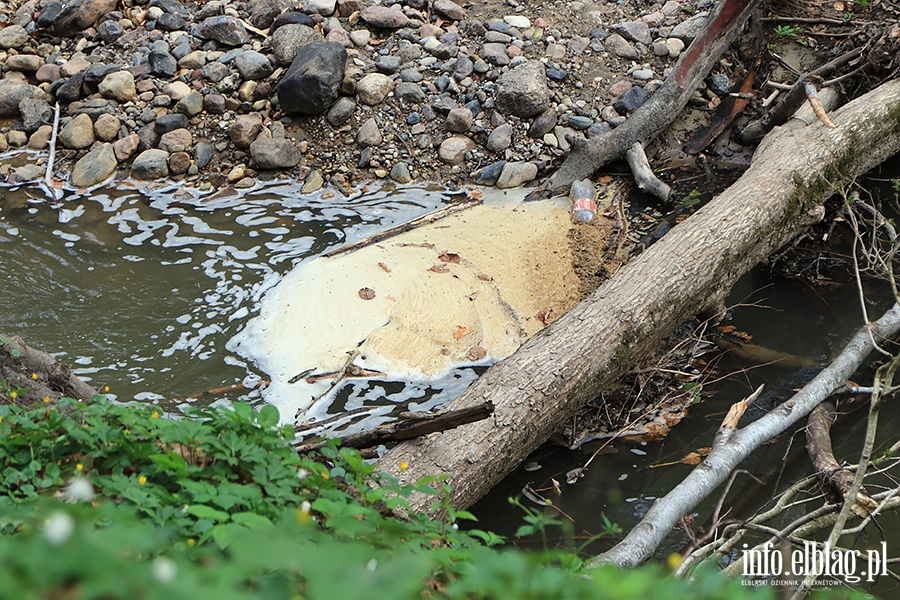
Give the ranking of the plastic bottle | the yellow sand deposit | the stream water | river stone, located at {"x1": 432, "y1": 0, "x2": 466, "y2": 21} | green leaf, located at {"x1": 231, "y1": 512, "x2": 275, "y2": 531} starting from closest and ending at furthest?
green leaf, located at {"x1": 231, "y1": 512, "x2": 275, "y2": 531} → the stream water → the yellow sand deposit → the plastic bottle → river stone, located at {"x1": 432, "y1": 0, "x2": 466, "y2": 21}

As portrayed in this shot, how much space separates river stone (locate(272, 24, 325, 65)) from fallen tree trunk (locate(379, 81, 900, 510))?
413 cm

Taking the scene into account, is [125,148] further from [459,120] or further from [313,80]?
[459,120]

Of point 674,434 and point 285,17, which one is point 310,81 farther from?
point 674,434

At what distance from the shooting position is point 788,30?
6535 mm

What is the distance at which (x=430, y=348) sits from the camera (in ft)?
16.1

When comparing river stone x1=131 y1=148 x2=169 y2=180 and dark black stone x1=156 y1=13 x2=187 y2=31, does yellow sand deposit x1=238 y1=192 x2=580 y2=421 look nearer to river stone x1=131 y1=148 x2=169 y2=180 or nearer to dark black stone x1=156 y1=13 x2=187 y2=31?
river stone x1=131 y1=148 x2=169 y2=180

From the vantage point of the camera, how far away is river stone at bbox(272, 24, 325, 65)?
23.1 feet

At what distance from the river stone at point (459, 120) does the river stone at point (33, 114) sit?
3.76 m

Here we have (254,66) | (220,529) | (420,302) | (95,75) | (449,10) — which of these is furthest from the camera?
(449,10)

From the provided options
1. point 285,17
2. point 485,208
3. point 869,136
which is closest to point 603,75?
point 485,208

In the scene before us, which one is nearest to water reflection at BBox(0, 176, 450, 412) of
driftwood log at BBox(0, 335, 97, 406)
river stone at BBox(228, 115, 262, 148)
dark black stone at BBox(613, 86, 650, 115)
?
river stone at BBox(228, 115, 262, 148)

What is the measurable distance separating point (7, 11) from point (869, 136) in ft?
27.4

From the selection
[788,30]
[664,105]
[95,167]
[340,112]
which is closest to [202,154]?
Answer: [95,167]

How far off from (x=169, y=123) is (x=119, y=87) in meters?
0.68
